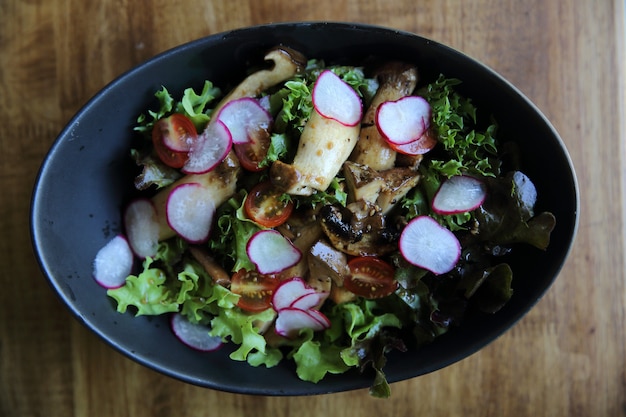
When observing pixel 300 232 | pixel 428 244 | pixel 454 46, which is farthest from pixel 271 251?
pixel 454 46

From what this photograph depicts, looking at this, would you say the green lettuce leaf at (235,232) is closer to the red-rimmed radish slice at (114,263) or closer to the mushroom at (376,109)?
the red-rimmed radish slice at (114,263)

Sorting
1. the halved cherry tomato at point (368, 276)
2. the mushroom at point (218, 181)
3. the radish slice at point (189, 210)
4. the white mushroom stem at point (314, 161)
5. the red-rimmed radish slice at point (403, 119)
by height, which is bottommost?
the halved cherry tomato at point (368, 276)

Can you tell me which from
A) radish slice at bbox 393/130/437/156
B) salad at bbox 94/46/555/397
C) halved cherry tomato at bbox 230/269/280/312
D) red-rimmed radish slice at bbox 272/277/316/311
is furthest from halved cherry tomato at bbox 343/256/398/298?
radish slice at bbox 393/130/437/156

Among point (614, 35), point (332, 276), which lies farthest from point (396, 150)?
point (614, 35)

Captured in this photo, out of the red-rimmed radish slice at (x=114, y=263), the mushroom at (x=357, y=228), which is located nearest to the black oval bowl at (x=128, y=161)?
the red-rimmed radish slice at (x=114, y=263)

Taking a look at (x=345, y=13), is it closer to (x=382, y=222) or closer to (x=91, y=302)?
(x=382, y=222)

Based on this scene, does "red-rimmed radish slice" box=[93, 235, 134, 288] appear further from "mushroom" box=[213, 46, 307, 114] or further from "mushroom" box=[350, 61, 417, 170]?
"mushroom" box=[350, 61, 417, 170]
